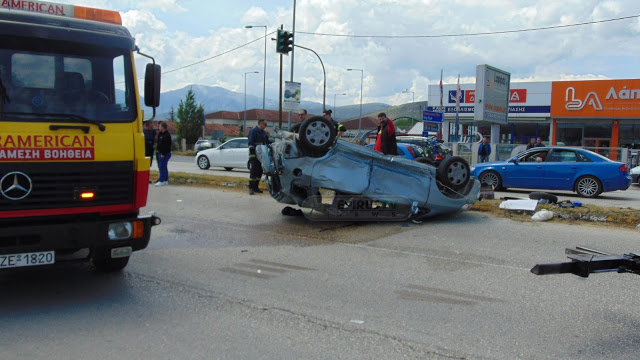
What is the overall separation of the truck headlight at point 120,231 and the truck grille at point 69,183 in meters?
0.22

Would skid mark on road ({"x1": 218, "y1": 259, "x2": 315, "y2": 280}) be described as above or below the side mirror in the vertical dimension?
below

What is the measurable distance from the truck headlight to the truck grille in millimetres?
222

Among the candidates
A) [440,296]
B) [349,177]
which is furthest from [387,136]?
[440,296]

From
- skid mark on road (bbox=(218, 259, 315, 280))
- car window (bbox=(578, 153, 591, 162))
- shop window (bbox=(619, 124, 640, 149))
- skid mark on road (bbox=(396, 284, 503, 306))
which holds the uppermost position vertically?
shop window (bbox=(619, 124, 640, 149))

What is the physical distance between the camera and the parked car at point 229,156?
21.9 metres

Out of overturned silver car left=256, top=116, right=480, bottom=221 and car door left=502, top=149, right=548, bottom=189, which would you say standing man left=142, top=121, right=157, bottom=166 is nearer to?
overturned silver car left=256, top=116, right=480, bottom=221

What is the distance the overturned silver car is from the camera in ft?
27.2

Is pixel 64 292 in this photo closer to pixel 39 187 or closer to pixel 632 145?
pixel 39 187

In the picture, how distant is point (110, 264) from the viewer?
19.1 ft

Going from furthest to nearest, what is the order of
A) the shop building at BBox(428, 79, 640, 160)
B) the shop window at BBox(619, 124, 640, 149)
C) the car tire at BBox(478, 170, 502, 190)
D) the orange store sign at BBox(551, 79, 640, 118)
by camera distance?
1. the shop window at BBox(619, 124, 640, 149)
2. the shop building at BBox(428, 79, 640, 160)
3. the orange store sign at BBox(551, 79, 640, 118)
4. the car tire at BBox(478, 170, 502, 190)

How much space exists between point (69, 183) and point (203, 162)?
1866 cm

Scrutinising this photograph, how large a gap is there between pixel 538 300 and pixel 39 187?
477cm

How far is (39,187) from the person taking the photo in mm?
4492

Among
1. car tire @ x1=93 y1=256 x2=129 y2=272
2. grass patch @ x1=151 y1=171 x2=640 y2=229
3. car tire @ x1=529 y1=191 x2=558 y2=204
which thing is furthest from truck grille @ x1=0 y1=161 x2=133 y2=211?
car tire @ x1=529 y1=191 x2=558 y2=204
